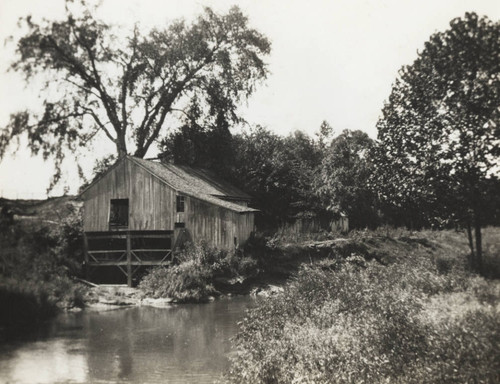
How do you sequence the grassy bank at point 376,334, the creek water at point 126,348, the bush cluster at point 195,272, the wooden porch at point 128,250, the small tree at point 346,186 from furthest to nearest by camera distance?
the small tree at point 346,186 → the wooden porch at point 128,250 → the bush cluster at point 195,272 → the creek water at point 126,348 → the grassy bank at point 376,334

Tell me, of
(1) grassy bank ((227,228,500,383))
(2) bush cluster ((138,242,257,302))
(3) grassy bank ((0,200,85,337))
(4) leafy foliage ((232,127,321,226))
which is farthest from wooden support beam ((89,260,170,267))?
(1) grassy bank ((227,228,500,383))

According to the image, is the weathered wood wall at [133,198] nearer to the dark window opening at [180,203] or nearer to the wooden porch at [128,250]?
the dark window opening at [180,203]

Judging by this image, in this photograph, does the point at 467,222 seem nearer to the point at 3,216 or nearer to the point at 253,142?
the point at 3,216

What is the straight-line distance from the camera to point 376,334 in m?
8.87

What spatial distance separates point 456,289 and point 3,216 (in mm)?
18230

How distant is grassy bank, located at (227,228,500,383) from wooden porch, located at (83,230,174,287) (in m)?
15.5

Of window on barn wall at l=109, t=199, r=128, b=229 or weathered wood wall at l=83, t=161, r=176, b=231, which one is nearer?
weathered wood wall at l=83, t=161, r=176, b=231

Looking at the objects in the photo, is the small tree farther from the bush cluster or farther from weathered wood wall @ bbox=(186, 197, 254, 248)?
the bush cluster

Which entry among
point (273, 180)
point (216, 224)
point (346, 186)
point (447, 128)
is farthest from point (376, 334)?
point (273, 180)

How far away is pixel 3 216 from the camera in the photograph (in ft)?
67.6

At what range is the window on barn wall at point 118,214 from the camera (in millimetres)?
29625

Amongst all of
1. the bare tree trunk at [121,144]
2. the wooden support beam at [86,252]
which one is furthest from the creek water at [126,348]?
the bare tree trunk at [121,144]

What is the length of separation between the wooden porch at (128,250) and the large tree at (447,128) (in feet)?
Result: 46.3

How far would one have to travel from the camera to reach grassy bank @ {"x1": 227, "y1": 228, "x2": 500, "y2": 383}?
286 inches
